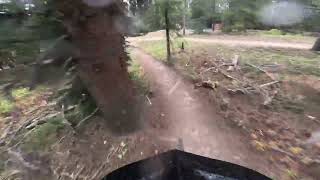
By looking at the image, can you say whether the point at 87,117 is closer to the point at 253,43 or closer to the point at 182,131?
the point at 182,131

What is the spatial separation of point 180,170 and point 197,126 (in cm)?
107

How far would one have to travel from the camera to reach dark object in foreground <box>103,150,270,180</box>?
9.40 feet

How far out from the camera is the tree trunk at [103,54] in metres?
2.55

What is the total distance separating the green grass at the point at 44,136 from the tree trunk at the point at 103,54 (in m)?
0.84

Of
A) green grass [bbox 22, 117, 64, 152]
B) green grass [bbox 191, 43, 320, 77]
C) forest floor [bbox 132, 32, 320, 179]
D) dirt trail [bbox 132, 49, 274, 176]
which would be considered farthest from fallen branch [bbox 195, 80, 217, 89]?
green grass [bbox 22, 117, 64, 152]

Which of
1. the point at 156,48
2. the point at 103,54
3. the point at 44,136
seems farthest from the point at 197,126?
the point at 156,48

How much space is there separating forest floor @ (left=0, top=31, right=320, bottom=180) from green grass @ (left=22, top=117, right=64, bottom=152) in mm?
12

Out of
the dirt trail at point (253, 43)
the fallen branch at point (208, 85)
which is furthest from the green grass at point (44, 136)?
the dirt trail at point (253, 43)

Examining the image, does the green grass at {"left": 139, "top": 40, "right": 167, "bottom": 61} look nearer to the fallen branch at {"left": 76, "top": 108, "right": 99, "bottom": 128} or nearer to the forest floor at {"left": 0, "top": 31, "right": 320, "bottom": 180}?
the forest floor at {"left": 0, "top": 31, "right": 320, "bottom": 180}

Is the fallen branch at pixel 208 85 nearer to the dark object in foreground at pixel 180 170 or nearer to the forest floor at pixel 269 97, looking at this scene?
the forest floor at pixel 269 97

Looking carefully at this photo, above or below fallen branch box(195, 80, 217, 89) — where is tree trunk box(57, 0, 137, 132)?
above

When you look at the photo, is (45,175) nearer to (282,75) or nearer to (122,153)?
(122,153)

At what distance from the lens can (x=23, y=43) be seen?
2381 millimetres

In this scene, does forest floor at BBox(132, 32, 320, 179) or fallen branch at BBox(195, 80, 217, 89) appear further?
fallen branch at BBox(195, 80, 217, 89)
